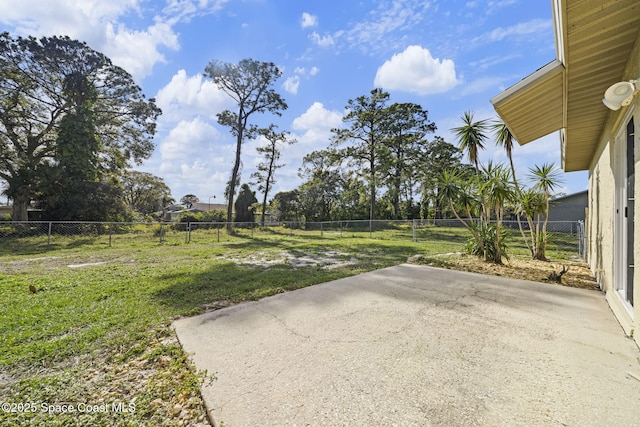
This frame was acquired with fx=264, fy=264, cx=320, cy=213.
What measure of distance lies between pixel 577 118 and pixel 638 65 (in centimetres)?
199

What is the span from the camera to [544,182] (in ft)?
23.2

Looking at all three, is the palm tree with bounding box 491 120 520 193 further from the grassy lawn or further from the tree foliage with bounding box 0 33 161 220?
the tree foliage with bounding box 0 33 161 220

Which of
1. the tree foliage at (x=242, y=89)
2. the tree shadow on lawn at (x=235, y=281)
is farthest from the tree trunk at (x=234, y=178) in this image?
the tree shadow on lawn at (x=235, y=281)

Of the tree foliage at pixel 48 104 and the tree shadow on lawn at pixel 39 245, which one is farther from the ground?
the tree foliage at pixel 48 104

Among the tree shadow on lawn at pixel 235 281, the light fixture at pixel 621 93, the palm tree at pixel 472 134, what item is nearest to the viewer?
the light fixture at pixel 621 93

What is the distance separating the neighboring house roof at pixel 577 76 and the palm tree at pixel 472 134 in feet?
8.33

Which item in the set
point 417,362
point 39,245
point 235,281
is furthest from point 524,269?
point 39,245

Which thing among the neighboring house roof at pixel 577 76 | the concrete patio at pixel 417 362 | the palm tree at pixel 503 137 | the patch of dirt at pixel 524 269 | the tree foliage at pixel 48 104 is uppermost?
the tree foliage at pixel 48 104

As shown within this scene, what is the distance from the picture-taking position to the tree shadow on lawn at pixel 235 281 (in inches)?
149

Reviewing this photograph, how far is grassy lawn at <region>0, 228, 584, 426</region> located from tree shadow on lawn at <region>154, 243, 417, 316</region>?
17 millimetres

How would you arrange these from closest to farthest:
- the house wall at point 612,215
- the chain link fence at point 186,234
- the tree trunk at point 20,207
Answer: the house wall at point 612,215
the chain link fence at point 186,234
the tree trunk at point 20,207

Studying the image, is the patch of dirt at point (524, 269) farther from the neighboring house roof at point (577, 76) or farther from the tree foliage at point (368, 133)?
the tree foliage at point (368, 133)

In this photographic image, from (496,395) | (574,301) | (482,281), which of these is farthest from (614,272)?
(496,395)

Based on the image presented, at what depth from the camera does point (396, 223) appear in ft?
52.3
